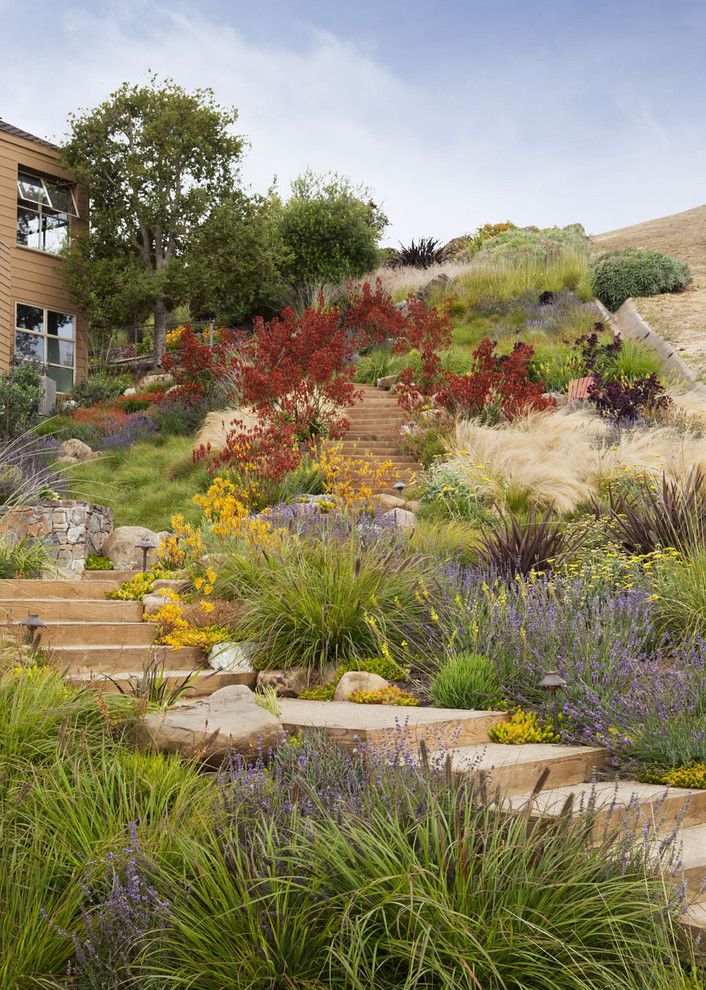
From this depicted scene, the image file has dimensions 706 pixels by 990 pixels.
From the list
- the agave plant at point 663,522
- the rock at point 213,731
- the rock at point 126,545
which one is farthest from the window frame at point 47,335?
the rock at point 213,731

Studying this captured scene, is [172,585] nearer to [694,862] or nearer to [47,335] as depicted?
[694,862]

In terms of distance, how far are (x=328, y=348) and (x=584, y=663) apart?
875 centimetres

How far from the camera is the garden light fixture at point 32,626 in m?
4.84

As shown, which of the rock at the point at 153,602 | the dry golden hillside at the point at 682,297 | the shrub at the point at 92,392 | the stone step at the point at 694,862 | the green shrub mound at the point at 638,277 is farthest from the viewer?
the shrub at the point at 92,392

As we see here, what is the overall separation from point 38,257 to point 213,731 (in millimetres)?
19236

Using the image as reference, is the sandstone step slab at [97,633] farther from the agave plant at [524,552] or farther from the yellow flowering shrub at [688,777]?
the yellow flowering shrub at [688,777]

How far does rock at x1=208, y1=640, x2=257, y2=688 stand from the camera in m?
5.55

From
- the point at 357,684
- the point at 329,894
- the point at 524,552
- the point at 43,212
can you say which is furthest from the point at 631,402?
the point at 43,212

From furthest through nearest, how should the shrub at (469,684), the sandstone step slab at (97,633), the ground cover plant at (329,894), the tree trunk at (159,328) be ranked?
the tree trunk at (159,328), the sandstone step slab at (97,633), the shrub at (469,684), the ground cover plant at (329,894)

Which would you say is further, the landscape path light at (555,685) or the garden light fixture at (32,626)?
the garden light fixture at (32,626)

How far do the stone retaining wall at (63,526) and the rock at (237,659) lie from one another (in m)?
3.55

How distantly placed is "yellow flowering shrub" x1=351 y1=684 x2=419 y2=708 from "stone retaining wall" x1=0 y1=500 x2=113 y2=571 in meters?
4.80

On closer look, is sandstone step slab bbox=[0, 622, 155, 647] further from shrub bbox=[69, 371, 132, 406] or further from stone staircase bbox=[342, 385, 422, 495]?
shrub bbox=[69, 371, 132, 406]

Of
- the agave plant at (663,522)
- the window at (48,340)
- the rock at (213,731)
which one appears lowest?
the rock at (213,731)
